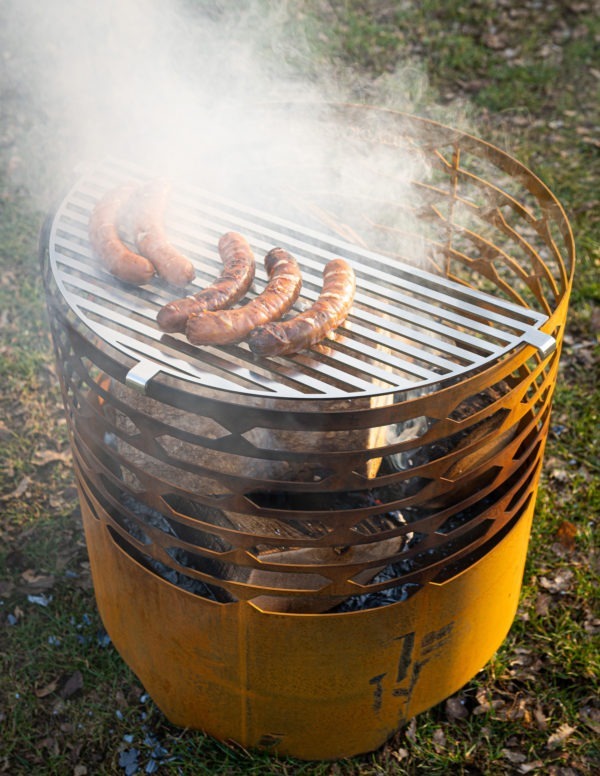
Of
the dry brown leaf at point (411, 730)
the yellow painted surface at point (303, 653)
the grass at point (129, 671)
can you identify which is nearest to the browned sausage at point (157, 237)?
the yellow painted surface at point (303, 653)

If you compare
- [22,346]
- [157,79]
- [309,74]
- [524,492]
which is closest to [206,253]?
[524,492]

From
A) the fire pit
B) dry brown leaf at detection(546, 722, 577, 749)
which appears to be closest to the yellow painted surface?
the fire pit

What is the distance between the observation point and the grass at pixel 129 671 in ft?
12.1

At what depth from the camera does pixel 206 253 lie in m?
3.47

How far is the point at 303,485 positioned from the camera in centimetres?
257

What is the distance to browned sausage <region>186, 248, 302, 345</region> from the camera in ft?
9.08

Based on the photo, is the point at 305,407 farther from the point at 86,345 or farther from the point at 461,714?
the point at 461,714

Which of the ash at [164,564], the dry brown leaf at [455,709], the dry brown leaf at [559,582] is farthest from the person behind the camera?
the dry brown leaf at [559,582]

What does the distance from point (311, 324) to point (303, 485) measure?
58 cm

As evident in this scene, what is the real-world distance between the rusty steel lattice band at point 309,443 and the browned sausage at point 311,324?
3.9 inches

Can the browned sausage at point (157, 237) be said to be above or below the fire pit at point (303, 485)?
above

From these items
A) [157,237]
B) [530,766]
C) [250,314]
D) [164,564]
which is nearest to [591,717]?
[530,766]

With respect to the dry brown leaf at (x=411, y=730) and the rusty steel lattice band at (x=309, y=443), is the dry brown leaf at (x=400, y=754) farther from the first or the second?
the rusty steel lattice band at (x=309, y=443)

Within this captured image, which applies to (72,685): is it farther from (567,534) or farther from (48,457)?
(567,534)
